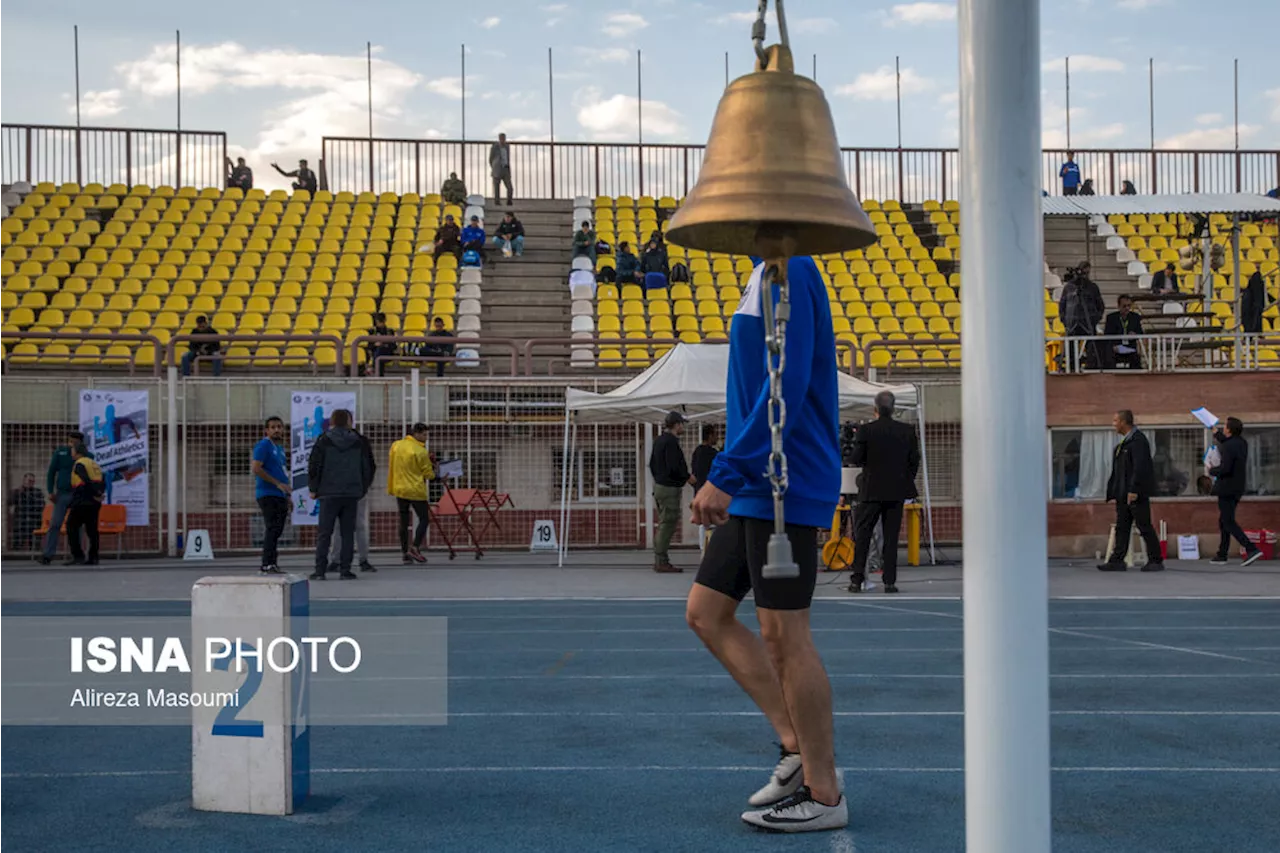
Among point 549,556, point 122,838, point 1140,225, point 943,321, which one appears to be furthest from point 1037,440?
point 1140,225

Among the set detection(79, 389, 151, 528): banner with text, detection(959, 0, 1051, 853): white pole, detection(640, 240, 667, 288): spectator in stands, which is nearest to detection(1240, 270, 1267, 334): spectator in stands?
detection(640, 240, 667, 288): spectator in stands

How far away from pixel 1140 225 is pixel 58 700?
1179 inches

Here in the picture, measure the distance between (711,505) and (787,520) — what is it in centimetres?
28

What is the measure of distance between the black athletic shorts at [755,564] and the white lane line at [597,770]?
135 cm

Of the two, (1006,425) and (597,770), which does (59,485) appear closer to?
(597,770)

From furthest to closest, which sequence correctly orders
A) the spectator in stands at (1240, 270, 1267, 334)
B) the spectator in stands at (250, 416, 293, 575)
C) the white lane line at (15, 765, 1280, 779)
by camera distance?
1. the spectator in stands at (1240, 270, 1267, 334)
2. the spectator in stands at (250, 416, 293, 575)
3. the white lane line at (15, 765, 1280, 779)

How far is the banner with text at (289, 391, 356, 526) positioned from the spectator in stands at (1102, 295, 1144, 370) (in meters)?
11.2

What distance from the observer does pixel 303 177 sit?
35.1 metres

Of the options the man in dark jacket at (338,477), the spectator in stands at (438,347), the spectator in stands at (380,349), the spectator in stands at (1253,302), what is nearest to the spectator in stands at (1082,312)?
the spectator in stands at (1253,302)

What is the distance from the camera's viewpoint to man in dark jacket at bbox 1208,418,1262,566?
19266 millimetres

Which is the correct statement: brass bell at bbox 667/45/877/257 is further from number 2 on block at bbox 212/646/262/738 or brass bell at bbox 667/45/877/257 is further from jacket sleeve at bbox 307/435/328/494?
jacket sleeve at bbox 307/435/328/494

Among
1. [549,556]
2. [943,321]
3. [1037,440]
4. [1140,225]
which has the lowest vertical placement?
[549,556]

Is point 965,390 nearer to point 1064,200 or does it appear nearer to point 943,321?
point 1064,200

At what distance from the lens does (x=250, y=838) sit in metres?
4.98
